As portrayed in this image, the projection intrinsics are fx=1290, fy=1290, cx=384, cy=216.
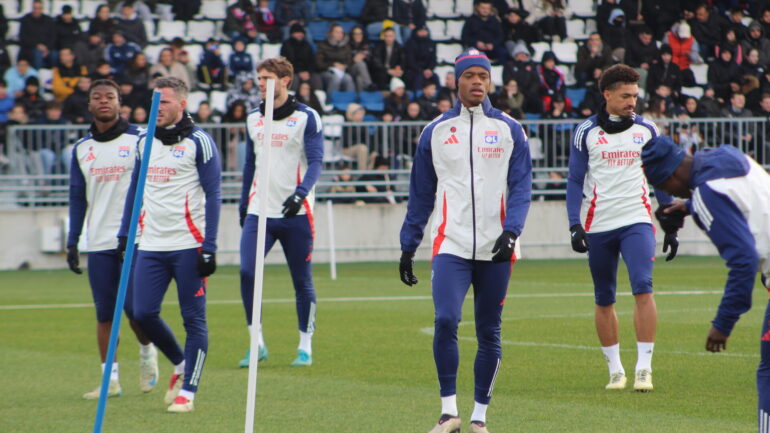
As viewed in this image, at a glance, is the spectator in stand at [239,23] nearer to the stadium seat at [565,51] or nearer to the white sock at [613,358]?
the stadium seat at [565,51]

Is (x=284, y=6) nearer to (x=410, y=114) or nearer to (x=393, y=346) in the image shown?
(x=410, y=114)

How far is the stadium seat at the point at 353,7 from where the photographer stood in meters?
30.2

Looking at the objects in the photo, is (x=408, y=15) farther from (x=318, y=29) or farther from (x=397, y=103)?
(x=397, y=103)

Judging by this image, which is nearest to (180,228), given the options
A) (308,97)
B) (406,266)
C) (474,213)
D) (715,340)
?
(406,266)

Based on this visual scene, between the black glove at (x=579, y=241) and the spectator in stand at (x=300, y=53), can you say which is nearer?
the black glove at (x=579, y=241)

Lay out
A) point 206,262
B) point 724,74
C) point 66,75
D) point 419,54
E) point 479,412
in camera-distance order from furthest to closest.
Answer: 1. point 724,74
2. point 419,54
3. point 66,75
4. point 206,262
5. point 479,412

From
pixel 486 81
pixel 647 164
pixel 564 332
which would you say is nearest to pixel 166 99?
pixel 486 81

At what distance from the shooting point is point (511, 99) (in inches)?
1006

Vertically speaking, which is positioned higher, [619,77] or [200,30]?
[200,30]

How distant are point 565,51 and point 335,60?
230 inches

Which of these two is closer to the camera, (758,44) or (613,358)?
(613,358)

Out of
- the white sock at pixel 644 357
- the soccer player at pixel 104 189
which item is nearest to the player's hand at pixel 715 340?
the white sock at pixel 644 357

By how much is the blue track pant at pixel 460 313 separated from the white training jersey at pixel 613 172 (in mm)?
2019

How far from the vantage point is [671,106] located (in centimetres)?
2611
